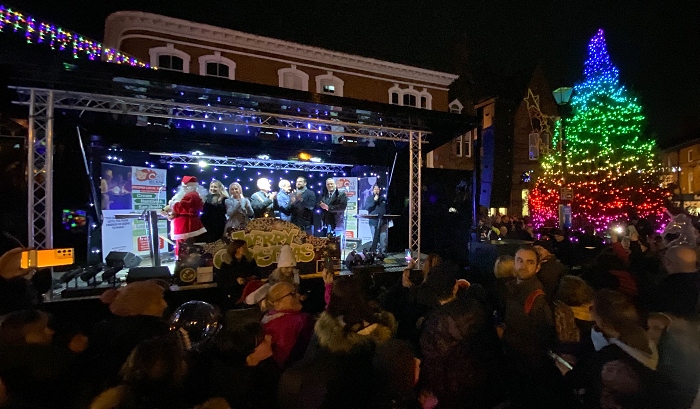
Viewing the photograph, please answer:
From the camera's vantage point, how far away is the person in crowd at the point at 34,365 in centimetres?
236

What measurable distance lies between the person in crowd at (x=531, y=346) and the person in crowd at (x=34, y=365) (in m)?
3.29

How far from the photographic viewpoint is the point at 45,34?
23.6 ft

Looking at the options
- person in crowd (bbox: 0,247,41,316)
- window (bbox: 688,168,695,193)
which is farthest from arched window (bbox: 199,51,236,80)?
window (bbox: 688,168,695,193)

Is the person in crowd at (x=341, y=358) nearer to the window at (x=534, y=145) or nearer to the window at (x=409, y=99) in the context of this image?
the window at (x=409, y=99)

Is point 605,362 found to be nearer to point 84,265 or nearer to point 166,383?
point 166,383

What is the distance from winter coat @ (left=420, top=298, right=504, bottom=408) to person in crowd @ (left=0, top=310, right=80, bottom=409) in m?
2.37

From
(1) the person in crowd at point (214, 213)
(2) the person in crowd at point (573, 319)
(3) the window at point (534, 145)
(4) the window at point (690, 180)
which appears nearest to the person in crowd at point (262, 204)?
(1) the person in crowd at point (214, 213)

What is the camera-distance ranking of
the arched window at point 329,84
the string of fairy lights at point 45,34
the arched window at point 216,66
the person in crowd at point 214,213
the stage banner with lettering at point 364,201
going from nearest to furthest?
the string of fairy lights at point 45,34 < the person in crowd at point 214,213 < the stage banner with lettering at point 364,201 < the arched window at point 216,66 < the arched window at point 329,84

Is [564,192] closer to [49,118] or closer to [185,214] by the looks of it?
[185,214]

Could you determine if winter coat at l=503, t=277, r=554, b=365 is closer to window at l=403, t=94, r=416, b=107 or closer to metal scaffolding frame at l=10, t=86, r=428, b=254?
metal scaffolding frame at l=10, t=86, r=428, b=254

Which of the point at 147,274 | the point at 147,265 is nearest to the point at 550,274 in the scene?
the point at 147,274

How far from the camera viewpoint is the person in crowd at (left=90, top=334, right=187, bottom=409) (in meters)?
1.73

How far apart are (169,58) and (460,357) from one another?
15121 millimetres

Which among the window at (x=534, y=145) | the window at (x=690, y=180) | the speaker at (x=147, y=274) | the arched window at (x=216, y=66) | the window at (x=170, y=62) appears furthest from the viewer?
the window at (x=690, y=180)
